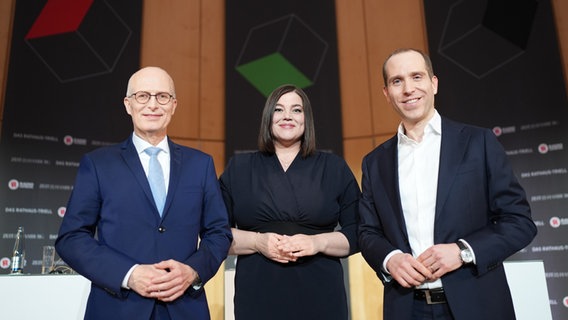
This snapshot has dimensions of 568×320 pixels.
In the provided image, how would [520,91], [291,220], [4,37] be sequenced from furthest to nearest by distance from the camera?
[520,91] < [4,37] < [291,220]

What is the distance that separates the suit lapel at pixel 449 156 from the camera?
155 centimetres

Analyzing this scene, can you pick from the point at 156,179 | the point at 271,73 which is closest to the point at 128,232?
the point at 156,179

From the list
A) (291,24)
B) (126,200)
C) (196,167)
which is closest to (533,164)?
(291,24)

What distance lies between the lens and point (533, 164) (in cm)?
447

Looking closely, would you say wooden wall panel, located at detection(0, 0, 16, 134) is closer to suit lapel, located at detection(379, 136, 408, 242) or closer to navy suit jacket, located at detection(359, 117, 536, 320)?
suit lapel, located at detection(379, 136, 408, 242)

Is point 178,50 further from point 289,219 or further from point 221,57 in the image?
point 289,219

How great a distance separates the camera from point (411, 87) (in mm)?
1704

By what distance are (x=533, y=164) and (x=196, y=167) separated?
3.82m

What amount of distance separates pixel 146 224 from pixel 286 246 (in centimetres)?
56

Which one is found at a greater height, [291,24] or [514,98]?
[291,24]

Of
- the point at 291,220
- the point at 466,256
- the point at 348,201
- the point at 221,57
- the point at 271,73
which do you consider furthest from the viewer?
the point at 221,57

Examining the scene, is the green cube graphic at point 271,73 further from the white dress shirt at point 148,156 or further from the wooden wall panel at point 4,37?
the white dress shirt at point 148,156

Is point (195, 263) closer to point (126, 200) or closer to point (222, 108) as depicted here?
point (126, 200)

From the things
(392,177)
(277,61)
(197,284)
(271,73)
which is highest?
(277,61)
